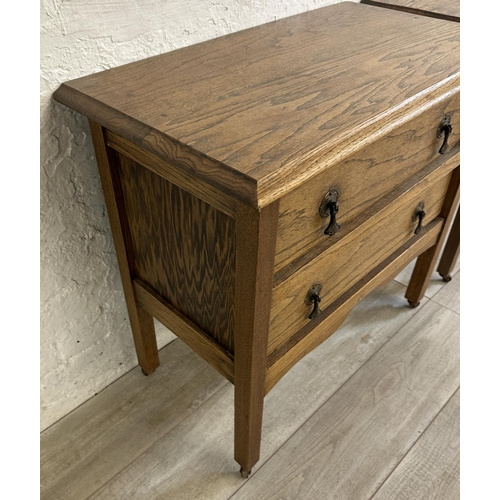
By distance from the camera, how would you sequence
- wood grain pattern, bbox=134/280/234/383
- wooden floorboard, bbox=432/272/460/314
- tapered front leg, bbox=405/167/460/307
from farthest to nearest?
wooden floorboard, bbox=432/272/460/314 < tapered front leg, bbox=405/167/460/307 < wood grain pattern, bbox=134/280/234/383

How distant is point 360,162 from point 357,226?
131mm

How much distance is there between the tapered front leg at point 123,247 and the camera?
874 millimetres

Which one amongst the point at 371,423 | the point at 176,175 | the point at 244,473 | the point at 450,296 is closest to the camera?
the point at 176,175

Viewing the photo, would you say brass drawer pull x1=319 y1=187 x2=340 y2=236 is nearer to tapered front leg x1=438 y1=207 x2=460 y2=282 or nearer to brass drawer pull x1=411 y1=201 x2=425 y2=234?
brass drawer pull x1=411 y1=201 x2=425 y2=234

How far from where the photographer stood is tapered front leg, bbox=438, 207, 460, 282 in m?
1.56

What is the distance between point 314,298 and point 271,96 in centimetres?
36

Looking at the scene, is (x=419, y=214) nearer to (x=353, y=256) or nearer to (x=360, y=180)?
(x=353, y=256)

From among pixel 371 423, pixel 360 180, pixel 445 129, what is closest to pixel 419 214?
pixel 445 129

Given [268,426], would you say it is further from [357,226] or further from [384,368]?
[357,226]

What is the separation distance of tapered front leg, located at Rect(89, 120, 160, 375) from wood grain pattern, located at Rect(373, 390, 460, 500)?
0.62 metres

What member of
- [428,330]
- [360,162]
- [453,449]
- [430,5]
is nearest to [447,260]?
[428,330]

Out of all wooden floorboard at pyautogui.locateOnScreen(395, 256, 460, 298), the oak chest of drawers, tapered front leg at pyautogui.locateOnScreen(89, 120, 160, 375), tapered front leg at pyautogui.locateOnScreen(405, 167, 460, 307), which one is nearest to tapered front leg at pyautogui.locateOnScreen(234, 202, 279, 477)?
the oak chest of drawers

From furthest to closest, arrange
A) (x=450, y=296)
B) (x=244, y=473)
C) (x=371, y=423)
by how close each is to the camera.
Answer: (x=450, y=296), (x=371, y=423), (x=244, y=473)

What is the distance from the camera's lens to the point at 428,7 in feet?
4.05
